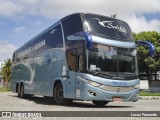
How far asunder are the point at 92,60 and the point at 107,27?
1953 millimetres

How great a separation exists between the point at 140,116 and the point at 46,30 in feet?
35.7

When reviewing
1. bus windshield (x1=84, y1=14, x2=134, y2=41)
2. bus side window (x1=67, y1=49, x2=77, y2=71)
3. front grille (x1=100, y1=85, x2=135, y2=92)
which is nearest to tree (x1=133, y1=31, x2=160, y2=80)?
bus windshield (x1=84, y1=14, x2=134, y2=41)

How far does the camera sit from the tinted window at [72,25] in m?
15.3

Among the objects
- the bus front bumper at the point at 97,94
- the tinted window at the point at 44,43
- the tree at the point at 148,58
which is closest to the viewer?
the bus front bumper at the point at 97,94

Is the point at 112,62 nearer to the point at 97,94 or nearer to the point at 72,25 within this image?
the point at 97,94

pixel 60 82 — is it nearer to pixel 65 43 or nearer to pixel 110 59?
pixel 65 43

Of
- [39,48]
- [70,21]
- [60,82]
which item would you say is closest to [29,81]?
[39,48]

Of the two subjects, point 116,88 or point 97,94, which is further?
point 116,88

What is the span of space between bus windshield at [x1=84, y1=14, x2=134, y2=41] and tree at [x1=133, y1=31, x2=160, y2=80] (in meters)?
39.4

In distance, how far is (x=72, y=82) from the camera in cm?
1534

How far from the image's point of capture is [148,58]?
55719mm

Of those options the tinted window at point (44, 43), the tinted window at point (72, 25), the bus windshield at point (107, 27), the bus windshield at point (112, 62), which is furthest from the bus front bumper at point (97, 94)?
the tinted window at point (44, 43)

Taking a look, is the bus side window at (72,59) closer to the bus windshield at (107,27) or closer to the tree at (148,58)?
the bus windshield at (107,27)

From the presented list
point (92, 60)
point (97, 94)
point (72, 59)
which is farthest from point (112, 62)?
point (72, 59)
